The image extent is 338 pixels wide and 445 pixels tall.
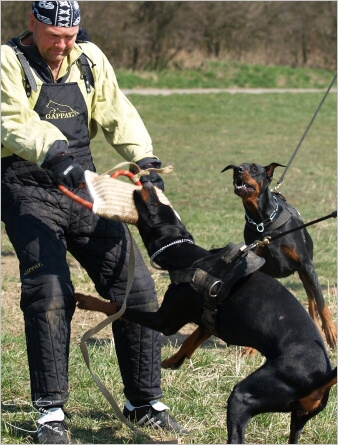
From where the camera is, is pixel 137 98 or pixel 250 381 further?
pixel 137 98

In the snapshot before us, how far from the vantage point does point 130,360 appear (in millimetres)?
4113

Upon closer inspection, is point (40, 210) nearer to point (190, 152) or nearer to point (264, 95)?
point (190, 152)

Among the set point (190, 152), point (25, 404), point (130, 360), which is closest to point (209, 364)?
point (130, 360)

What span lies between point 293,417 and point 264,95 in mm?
20875

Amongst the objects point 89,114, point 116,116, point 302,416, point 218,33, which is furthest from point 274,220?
point 218,33

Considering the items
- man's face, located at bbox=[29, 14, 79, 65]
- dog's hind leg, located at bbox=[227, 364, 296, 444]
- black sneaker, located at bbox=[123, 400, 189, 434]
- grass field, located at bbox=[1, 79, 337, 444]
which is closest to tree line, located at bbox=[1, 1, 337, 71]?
grass field, located at bbox=[1, 79, 337, 444]

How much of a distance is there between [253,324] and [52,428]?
1.09 m

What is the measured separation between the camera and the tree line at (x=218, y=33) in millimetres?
25375

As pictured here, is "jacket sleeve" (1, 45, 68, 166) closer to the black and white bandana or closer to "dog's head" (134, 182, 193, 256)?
the black and white bandana

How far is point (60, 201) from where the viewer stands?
398cm

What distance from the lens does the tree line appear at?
25375mm

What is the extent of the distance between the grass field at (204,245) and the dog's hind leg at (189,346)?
0.24 meters

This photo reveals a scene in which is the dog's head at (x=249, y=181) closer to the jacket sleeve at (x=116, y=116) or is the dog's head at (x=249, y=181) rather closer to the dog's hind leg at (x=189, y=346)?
the jacket sleeve at (x=116, y=116)

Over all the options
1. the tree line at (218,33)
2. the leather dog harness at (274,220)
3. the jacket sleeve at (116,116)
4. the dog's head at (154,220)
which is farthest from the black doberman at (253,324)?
the tree line at (218,33)
